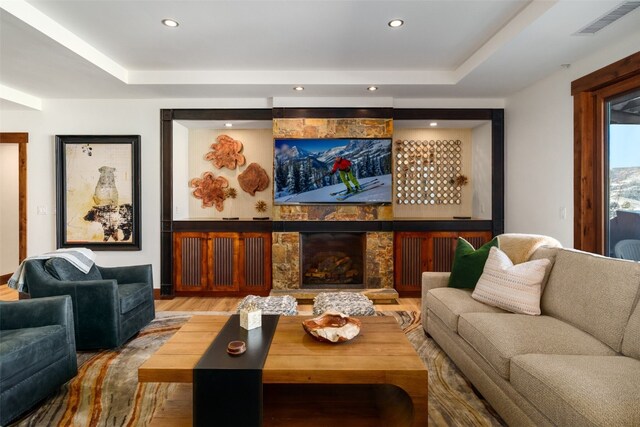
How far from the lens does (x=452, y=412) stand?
83.0 inches

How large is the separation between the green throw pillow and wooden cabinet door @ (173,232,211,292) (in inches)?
119

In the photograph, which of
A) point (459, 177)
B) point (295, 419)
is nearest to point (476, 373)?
point (295, 419)

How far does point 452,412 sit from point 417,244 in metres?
2.75

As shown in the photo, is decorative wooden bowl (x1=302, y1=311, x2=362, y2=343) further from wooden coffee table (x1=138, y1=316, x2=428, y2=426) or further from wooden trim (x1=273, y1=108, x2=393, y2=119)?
wooden trim (x1=273, y1=108, x2=393, y2=119)

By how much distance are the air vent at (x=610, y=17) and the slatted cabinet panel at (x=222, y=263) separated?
3.70 metres

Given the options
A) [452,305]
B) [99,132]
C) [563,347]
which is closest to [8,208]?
[99,132]

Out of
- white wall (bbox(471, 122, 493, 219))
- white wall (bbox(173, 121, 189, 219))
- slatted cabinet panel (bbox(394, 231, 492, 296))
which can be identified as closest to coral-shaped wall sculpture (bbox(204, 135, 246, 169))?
white wall (bbox(173, 121, 189, 219))

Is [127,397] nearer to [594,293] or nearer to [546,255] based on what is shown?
[594,293]

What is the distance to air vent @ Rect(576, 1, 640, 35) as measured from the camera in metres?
2.40

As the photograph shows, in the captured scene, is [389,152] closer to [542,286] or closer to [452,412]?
[542,286]

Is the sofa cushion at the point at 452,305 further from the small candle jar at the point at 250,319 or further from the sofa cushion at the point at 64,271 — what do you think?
the sofa cushion at the point at 64,271

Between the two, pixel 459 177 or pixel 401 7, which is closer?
pixel 401 7

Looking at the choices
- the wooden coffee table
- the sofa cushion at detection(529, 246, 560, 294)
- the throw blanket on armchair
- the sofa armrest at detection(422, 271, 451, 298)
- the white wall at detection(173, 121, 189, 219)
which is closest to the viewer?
the wooden coffee table

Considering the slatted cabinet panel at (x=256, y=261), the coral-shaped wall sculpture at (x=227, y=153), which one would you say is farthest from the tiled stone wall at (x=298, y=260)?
the coral-shaped wall sculpture at (x=227, y=153)
